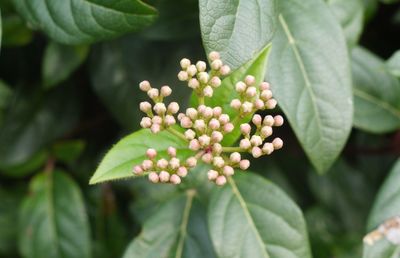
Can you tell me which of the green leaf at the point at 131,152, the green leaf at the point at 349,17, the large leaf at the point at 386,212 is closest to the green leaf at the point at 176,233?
the green leaf at the point at 131,152

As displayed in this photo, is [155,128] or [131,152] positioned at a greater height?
[155,128]

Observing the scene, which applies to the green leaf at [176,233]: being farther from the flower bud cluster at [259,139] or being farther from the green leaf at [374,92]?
the green leaf at [374,92]

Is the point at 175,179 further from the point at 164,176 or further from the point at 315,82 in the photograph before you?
the point at 315,82

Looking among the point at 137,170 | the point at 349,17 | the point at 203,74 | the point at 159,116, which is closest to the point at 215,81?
the point at 203,74

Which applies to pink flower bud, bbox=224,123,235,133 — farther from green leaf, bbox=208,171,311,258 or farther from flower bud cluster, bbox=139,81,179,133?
green leaf, bbox=208,171,311,258

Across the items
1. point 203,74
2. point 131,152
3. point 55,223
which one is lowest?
point 55,223

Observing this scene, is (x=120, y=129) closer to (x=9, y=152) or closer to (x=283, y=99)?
(x=9, y=152)
